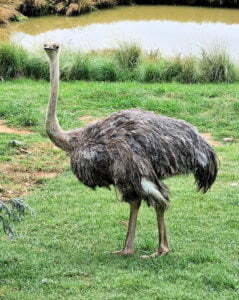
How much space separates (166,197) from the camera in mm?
6238

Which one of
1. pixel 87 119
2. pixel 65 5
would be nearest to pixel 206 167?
pixel 87 119

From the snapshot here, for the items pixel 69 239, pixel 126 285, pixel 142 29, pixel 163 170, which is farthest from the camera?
pixel 142 29

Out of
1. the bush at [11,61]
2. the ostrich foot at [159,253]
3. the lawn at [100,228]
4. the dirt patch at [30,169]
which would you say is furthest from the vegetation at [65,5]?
the ostrich foot at [159,253]

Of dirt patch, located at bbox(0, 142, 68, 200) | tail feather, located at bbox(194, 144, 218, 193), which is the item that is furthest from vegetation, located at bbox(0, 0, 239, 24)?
tail feather, located at bbox(194, 144, 218, 193)

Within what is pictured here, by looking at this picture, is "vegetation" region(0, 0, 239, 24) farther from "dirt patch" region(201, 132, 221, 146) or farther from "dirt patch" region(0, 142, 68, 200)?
"dirt patch" region(0, 142, 68, 200)

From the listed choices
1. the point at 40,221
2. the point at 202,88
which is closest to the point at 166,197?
the point at 40,221

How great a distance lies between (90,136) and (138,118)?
1.53 feet

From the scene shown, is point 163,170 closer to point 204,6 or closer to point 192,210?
point 192,210

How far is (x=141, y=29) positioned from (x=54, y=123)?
1580cm

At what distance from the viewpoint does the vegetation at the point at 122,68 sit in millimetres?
15055

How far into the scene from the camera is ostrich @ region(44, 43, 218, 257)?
6.11 metres

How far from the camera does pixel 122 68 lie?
1550cm

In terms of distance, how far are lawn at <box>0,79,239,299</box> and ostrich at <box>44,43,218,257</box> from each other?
0.42 meters

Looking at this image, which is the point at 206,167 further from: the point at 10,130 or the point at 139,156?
the point at 10,130
